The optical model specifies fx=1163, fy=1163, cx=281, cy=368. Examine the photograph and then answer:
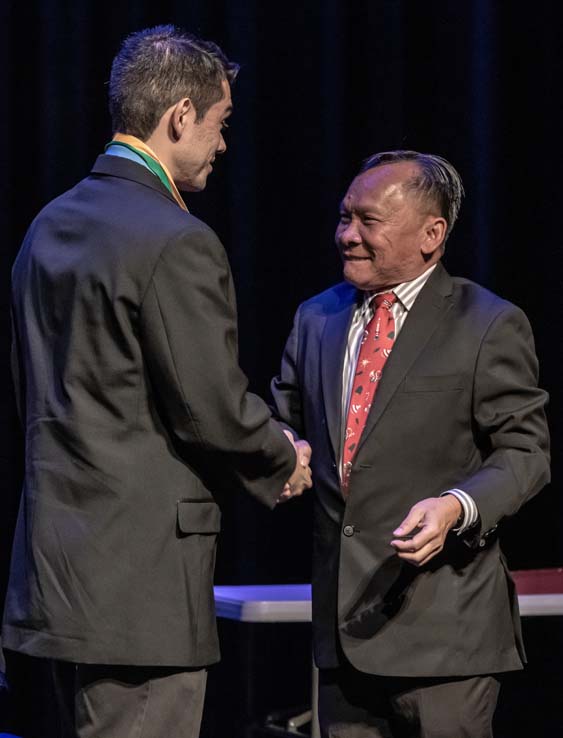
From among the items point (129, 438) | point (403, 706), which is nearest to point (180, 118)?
point (129, 438)

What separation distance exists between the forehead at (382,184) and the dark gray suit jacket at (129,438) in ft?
1.75

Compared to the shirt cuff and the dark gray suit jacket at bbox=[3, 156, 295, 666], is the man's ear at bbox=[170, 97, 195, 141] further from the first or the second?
the shirt cuff

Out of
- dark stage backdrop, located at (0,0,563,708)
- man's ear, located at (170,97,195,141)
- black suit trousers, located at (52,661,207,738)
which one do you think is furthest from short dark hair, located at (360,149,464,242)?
dark stage backdrop, located at (0,0,563,708)

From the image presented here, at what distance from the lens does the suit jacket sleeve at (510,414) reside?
193 centimetres

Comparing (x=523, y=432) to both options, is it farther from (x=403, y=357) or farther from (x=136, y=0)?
(x=136, y=0)

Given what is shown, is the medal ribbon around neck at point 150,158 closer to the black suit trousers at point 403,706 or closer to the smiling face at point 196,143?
the smiling face at point 196,143

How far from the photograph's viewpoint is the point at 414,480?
77.8 inches

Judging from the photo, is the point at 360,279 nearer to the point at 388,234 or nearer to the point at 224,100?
the point at 388,234

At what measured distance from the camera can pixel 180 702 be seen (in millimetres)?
1660

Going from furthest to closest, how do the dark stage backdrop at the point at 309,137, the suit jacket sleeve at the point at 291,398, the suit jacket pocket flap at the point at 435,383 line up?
the dark stage backdrop at the point at 309,137 < the suit jacket sleeve at the point at 291,398 < the suit jacket pocket flap at the point at 435,383

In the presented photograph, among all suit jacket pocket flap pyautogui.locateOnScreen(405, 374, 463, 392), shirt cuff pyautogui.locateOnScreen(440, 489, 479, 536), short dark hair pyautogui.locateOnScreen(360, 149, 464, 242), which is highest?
short dark hair pyautogui.locateOnScreen(360, 149, 464, 242)

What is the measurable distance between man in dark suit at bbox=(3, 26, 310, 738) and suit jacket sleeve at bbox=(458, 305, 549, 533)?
439 millimetres

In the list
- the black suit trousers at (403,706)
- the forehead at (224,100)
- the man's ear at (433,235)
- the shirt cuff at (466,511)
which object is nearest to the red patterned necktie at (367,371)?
the man's ear at (433,235)

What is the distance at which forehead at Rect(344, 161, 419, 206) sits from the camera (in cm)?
212
